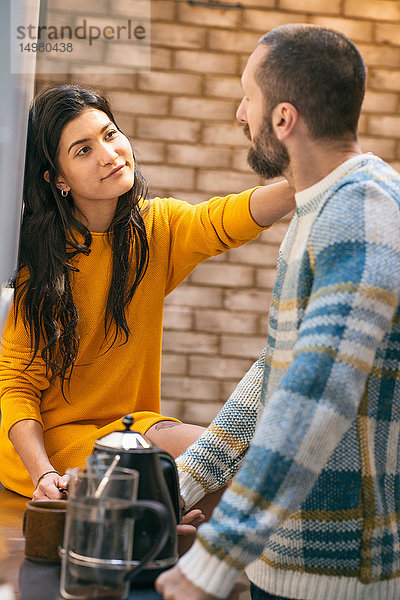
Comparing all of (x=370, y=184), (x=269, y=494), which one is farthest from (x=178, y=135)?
(x=269, y=494)

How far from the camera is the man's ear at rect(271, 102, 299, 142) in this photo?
39.8 inches

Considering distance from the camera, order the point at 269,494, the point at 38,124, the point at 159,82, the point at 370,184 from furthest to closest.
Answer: the point at 159,82, the point at 38,124, the point at 370,184, the point at 269,494

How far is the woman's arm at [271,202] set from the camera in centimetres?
156

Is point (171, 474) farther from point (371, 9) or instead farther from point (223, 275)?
point (371, 9)

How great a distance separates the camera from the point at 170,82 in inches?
121

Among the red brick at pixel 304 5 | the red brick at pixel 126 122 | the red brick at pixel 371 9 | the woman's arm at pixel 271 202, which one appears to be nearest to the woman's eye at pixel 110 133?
the woman's arm at pixel 271 202

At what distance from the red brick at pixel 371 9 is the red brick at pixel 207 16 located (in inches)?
19.5

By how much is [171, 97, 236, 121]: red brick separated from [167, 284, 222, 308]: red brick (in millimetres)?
729

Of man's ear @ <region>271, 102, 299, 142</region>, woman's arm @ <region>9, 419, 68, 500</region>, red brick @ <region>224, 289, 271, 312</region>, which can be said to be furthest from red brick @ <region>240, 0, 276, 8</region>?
man's ear @ <region>271, 102, 299, 142</region>

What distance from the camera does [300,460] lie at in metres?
0.82

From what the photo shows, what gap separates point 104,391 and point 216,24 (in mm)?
1924

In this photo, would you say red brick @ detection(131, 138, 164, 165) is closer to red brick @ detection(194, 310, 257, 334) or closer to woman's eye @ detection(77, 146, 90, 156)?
red brick @ detection(194, 310, 257, 334)

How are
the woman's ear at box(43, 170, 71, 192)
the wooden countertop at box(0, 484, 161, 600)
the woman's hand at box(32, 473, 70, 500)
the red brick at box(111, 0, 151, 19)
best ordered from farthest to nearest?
the red brick at box(111, 0, 151, 19), the woman's ear at box(43, 170, 71, 192), the woman's hand at box(32, 473, 70, 500), the wooden countertop at box(0, 484, 161, 600)

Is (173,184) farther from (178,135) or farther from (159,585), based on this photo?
(159,585)
